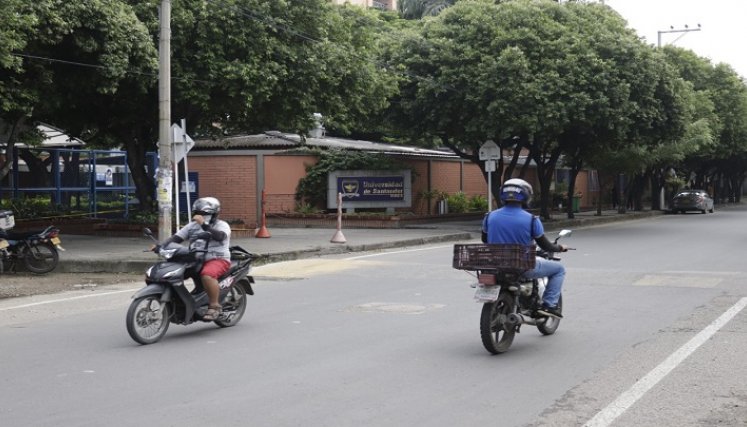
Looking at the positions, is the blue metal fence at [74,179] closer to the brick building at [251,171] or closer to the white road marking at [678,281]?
the brick building at [251,171]

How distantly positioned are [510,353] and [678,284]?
6598 millimetres

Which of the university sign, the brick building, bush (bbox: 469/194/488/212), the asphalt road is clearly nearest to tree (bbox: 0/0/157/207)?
the asphalt road

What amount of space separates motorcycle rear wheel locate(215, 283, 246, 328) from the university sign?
71.3 ft

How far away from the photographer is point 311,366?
8.09 metres

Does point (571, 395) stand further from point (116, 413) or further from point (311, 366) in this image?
point (116, 413)

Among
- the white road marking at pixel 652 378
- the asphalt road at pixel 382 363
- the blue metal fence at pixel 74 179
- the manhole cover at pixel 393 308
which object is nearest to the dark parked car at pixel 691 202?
the blue metal fence at pixel 74 179

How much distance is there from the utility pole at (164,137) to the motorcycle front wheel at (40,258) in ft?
6.51

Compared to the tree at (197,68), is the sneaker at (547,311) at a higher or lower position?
lower

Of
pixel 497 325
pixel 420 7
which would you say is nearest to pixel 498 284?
pixel 497 325

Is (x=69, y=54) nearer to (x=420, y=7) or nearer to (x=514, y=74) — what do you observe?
(x=514, y=74)

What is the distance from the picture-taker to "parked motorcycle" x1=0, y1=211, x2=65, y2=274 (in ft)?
54.0

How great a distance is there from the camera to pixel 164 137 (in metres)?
17.3

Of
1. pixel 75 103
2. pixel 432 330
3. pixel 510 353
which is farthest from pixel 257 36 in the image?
pixel 510 353

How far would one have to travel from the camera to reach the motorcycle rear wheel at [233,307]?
33.7 ft
